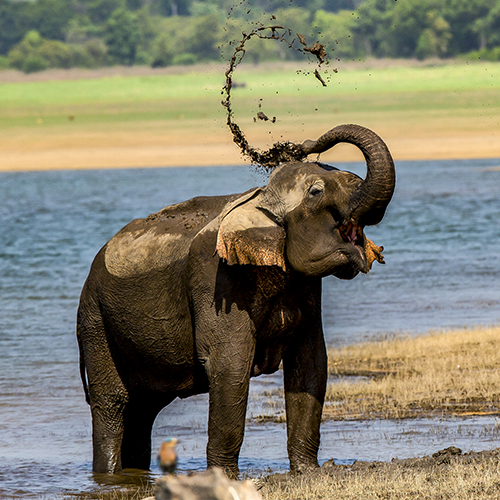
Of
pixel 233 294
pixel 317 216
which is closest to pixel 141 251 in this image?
pixel 233 294

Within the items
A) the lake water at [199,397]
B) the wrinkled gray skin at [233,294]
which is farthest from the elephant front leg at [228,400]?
the lake water at [199,397]

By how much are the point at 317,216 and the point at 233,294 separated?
718 millimetres

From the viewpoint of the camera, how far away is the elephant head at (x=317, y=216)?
6.14 m

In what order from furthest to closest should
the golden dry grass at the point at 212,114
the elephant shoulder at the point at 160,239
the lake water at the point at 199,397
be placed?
the golden dry grass at the point at 212,114 < the lake water at the point at 199,397 < the elephant shoulder at the point at 160,239

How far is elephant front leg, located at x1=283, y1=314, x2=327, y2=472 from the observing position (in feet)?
23.0

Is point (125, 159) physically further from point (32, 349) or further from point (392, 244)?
point (32, 349)

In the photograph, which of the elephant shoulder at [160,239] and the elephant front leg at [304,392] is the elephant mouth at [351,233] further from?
the elephant shoulder at [160,239]

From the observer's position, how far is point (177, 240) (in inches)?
285

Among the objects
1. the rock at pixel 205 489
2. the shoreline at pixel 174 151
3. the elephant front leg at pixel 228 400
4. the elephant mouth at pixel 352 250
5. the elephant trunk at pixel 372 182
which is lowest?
the shoreline at pixel 174 151

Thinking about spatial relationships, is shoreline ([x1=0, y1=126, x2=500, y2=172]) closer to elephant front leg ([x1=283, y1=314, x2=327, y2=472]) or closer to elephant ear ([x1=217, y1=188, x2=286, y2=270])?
elephant front leg ([x1=283, y1=314, x2=327, y2=472])

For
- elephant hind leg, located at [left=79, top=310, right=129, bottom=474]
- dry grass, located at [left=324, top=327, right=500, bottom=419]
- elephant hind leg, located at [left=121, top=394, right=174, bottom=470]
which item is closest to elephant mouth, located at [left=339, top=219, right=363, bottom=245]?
elephant hind leg, located at [left=79, top=310, right=129, bottom=474]

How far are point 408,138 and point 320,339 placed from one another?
40.2 metres

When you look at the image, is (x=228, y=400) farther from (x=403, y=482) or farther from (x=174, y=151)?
(x=174, y=151)

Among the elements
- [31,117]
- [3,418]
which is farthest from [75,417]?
[31,117]
